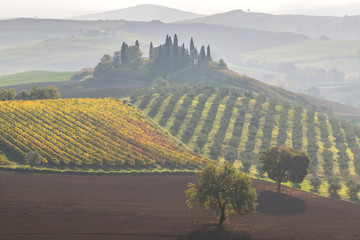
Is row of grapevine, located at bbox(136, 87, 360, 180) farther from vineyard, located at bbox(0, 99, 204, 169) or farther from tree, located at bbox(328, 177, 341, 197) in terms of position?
tree, located at bbox(328, 177, 341, 197)

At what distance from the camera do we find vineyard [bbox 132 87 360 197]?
114 metres

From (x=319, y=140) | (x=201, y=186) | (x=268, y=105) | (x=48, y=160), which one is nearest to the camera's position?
(x=201, y=186)

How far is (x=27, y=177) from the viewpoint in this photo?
7550 centimetres

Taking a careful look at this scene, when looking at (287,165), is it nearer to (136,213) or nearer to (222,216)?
(222,216)

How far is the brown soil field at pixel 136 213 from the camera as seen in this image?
188 feet

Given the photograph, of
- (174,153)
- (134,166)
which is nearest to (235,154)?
(174,153)

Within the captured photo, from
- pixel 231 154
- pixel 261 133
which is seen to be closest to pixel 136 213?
pixel 231 154

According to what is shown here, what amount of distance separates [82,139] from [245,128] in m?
60.8

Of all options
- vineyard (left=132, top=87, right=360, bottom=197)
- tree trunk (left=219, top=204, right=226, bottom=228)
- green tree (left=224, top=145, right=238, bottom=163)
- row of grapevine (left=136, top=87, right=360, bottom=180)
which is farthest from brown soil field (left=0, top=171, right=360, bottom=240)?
row of grapevine (left=136, top=87, right=360, bottom=180)

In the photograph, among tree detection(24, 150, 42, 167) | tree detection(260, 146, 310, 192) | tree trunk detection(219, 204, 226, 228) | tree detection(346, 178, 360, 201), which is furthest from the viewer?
tree detection(346, 178, 360, 201)

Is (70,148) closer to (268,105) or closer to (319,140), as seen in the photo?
(319,140)

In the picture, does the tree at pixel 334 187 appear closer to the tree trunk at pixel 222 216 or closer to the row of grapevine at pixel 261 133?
the row of grapevine at pixel 261 133

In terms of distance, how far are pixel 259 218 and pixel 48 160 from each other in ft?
151

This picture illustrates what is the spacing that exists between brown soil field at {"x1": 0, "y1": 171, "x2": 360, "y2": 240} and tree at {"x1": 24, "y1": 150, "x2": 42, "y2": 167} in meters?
3.54
